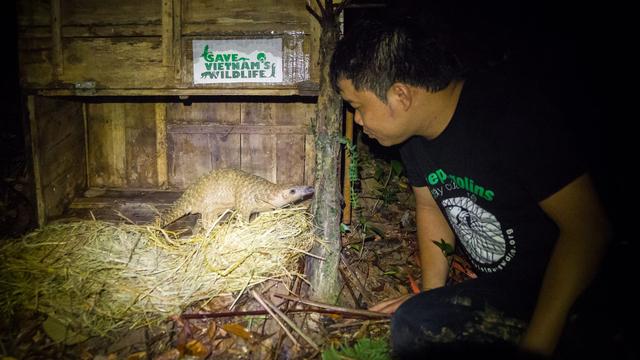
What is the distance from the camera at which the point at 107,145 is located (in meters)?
5.99

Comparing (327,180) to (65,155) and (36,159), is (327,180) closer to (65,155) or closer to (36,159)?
(36,159)

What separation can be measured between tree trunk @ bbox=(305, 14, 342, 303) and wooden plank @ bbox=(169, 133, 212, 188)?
365cm

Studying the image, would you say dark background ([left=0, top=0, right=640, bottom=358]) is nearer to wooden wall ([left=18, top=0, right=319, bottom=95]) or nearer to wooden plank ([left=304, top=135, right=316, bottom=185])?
wooden wall ([left=18, top=0, right=319, bottom=95])

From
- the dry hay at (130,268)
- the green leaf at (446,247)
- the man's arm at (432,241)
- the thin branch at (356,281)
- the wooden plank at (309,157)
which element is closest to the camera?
the green leaf at (446,247)

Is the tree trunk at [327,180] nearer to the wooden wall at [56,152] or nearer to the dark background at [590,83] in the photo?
the dark background at [590,83]

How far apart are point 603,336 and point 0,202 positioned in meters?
8.39

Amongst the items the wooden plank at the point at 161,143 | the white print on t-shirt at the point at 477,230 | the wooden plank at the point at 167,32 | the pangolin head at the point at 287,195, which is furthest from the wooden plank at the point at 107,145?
the white print on t-shirt at the point at 477,230

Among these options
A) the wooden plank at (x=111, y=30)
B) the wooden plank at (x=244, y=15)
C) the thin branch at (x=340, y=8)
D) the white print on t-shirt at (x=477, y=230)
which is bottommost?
the white print on t-shirt at (x=477, y=230)

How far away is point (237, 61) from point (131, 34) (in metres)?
1.35

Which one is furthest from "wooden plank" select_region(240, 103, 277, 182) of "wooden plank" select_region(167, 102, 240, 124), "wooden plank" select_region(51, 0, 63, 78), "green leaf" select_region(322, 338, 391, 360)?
"green leaf" select_region(322, 338, 391, 360)

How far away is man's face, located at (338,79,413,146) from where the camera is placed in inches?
83.2

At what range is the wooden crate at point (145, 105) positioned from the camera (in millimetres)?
4105

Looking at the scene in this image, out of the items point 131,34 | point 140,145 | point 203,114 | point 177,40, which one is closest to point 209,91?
point 177,40

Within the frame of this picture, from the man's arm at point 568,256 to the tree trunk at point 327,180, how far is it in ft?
5.29
